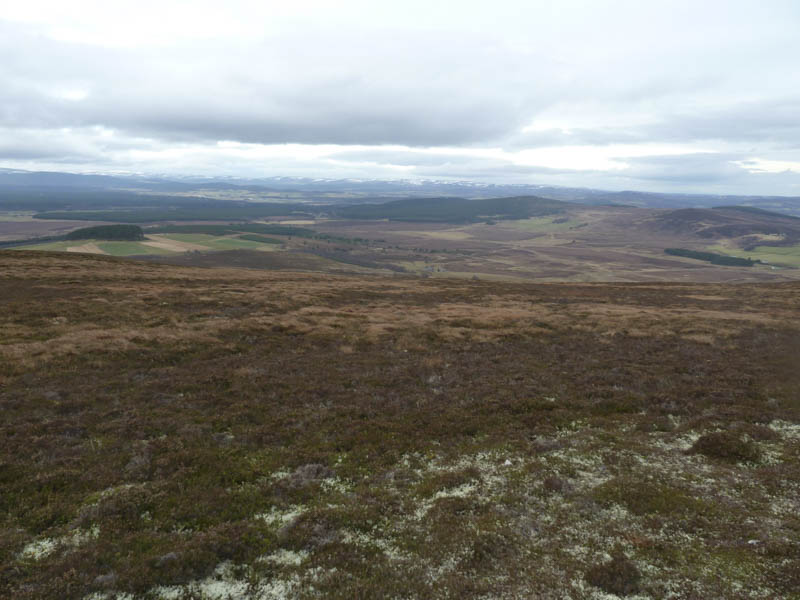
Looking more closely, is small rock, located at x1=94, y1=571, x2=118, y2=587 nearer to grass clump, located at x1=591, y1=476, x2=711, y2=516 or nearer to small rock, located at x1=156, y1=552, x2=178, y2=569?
small rock, located at x1=156, y1=552, x2=178, y2=569

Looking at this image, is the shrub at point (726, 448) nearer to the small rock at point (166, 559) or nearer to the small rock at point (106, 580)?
the small rock at point (166, 559)

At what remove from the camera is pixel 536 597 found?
32.0ft

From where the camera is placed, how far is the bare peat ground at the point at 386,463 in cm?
1048

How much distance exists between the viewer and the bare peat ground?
10.5 m

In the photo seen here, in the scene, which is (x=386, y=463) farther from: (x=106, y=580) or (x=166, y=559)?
(x=106, y=580)

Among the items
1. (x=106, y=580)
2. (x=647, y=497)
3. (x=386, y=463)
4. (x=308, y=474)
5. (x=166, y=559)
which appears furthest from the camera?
(x=386, y=463)

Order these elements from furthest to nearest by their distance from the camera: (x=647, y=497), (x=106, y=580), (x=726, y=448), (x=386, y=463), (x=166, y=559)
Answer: (x=726, y=448)
(x=386, y=463)
(x=647, y=497)
(x=166, y=559)
(x=106, y=580)

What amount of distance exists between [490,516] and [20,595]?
1186 centimetres

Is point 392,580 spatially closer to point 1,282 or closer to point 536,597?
point 536,597

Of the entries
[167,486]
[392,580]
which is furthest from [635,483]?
[167,486]

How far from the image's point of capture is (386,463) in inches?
637

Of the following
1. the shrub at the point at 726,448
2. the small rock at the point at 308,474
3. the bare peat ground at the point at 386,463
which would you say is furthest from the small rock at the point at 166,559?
the shrub at the point at 726,448

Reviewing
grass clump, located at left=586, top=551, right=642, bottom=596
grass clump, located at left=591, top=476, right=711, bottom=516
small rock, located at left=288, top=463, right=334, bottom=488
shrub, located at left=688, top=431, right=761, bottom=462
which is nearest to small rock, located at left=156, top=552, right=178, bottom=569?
small rock, located at left=288, top=463, right=334, bottom=488

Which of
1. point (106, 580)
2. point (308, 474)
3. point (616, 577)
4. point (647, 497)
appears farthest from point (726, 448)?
point (106, 580)
